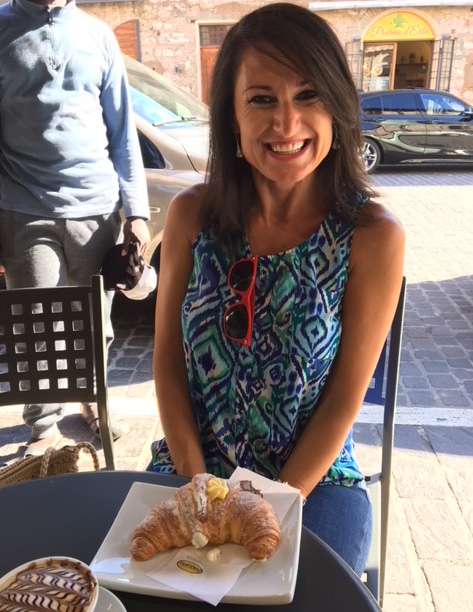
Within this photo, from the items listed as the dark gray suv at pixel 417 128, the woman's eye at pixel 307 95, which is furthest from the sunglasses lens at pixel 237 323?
the dark gray suv at pixel 417 128

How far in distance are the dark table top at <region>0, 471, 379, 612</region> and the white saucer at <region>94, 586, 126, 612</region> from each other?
13 cm

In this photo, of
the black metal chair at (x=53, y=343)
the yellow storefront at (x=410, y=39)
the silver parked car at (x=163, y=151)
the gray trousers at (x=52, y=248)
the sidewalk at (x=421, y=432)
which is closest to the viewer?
the black metal chair at (x=53, y=343)

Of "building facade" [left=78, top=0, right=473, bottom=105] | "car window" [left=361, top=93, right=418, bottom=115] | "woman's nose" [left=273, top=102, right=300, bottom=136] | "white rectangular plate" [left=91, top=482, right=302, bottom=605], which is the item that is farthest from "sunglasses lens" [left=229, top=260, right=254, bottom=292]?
"building facade" [left=78, top=0, right=473, bottom=105]

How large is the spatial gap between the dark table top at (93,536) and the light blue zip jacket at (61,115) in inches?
61.2

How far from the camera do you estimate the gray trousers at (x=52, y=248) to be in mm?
2615

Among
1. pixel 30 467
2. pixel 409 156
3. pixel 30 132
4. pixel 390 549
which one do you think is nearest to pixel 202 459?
pixel 30 467

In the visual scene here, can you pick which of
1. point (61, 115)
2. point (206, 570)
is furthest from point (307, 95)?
point (61, 115)

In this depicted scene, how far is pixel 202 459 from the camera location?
1664 mm

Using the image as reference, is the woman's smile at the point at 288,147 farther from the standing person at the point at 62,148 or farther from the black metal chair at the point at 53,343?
the standing person at the point at 62,148

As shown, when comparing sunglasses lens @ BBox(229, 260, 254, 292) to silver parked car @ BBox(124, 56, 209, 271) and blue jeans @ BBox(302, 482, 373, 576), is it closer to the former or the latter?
blue jeans @ BBox(302, 482, 373, 576)

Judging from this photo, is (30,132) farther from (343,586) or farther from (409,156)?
(409,156)

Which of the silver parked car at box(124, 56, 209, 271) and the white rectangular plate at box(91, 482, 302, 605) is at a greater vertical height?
the silver parked car at box(124, 56, 209, 271)

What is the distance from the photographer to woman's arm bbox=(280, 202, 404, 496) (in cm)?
164

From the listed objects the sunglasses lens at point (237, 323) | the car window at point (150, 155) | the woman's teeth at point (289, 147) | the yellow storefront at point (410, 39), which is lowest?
the sunglasses lens at point (237, 323)
